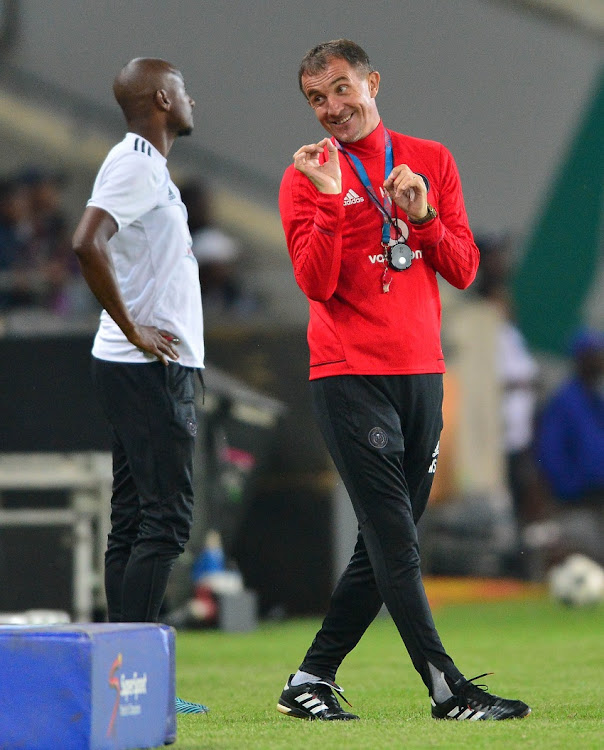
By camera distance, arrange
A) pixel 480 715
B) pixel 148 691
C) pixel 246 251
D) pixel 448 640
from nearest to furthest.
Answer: pixel 148 691
pixel 480 715
pixel 448 640
pixel 246 251

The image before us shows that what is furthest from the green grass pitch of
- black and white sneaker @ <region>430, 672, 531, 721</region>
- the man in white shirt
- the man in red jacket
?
the man in white shirt

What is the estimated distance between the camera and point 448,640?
296 inches

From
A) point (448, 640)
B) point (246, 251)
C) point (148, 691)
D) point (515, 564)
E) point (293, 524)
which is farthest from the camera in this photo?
point (246, 251)

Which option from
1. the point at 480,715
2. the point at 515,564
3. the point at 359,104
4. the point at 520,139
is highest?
the point at 520,139

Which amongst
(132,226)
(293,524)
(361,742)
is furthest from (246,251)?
(361,742)

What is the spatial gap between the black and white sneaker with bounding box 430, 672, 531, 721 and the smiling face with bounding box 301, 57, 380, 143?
5.41 feet

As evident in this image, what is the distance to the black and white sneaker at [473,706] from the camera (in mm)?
4031

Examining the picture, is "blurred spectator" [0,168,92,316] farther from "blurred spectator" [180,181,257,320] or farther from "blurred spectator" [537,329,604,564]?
"blurred spectator" [537,329,604,564]

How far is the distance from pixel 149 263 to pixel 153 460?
2.06 feet

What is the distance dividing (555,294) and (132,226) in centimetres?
1168

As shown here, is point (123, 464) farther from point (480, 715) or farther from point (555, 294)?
point (555, 294)

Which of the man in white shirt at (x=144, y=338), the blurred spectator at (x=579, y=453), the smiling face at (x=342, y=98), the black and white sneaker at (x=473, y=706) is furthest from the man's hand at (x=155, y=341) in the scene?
the blurred spectator at (x=579, y=453)

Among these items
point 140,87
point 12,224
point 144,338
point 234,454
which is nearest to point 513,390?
point 12,224

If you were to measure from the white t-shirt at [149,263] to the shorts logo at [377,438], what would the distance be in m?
0.66
